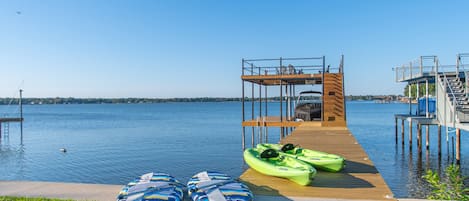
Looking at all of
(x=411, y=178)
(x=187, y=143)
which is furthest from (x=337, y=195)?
(x=187, y=143)

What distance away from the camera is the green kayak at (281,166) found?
23.9ft

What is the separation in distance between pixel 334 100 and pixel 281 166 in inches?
592

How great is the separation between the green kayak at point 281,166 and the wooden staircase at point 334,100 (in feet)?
41.5

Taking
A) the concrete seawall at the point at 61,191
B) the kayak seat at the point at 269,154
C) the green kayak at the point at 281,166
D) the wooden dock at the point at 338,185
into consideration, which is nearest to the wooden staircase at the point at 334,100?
the wooden dock at the point at 338,185

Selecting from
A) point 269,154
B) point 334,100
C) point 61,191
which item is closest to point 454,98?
point 334,100

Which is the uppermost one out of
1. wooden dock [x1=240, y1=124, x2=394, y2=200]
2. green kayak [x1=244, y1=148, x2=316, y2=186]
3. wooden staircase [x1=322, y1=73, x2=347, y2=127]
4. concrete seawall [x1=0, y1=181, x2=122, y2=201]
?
wooden staircase [x1=322, y1=73, x2=347, y2=127]

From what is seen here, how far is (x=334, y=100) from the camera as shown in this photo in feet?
73.6

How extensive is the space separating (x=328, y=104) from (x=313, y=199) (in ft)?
54.7

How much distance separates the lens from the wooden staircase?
2212 centimetres

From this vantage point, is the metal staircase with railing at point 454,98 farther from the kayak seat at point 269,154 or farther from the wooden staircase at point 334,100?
the kayak seat at point 269,154

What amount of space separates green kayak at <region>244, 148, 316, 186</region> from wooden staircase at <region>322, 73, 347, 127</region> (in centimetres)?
1264

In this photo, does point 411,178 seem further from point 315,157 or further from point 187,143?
point 187,143

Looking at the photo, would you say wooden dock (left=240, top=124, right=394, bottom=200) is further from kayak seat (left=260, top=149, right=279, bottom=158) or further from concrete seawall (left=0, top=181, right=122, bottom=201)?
concrete seawall (left=0, top=181, right=122, bottom=201)

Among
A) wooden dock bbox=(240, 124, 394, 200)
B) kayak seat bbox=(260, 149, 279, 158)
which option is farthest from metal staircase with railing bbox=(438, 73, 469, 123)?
kayak seat bbox=(260, 149, 279, 158)
